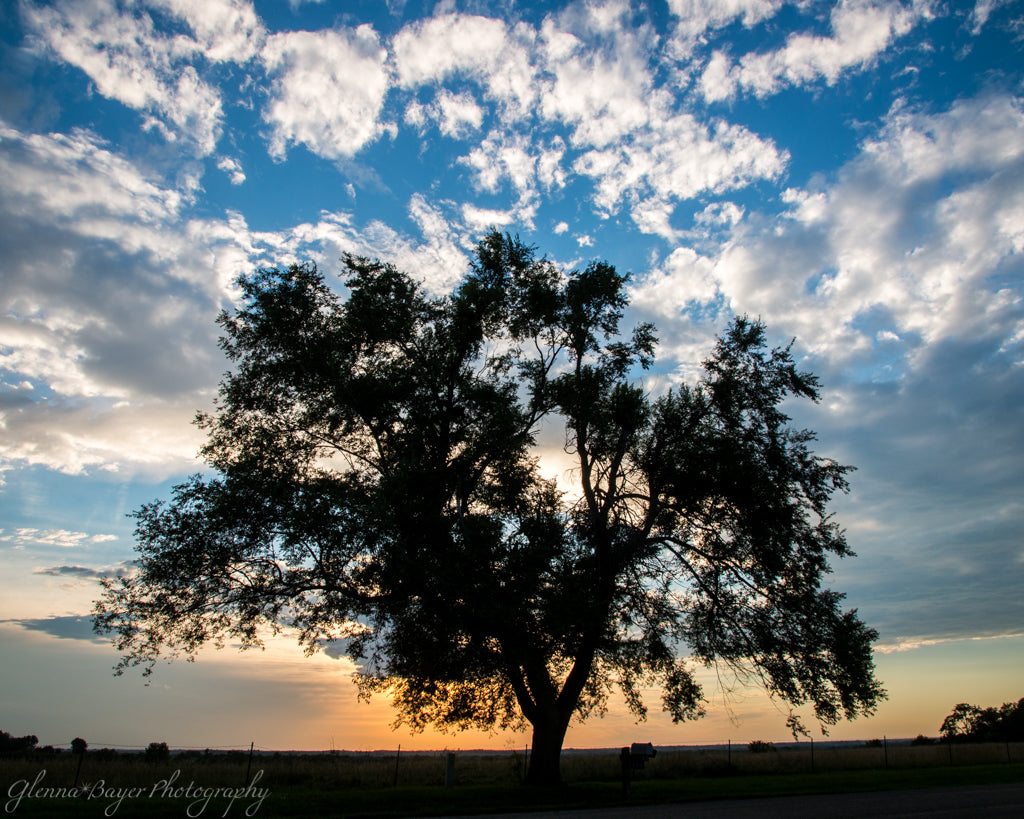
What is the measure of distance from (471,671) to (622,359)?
36.5 ft

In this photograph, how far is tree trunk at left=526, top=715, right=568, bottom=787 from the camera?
18500 millimetres

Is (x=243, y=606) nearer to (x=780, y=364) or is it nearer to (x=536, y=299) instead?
(x=536, y=299)

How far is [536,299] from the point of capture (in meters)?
21.4

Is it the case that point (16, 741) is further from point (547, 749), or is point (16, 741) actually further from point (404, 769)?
point (547, 749)

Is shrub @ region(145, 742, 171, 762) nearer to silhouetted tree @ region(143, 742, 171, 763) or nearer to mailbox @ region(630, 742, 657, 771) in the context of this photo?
silhouetted tree @ region(143, 742, 171, 763)

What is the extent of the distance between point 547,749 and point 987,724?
67.1 metres

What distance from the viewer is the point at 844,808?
1323 cm

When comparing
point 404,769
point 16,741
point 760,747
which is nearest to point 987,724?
point 760,747

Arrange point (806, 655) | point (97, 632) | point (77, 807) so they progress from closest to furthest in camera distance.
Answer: point (77, 807)
point (97, 632)
point (806, 655)

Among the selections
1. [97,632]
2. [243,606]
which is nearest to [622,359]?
[243,606]

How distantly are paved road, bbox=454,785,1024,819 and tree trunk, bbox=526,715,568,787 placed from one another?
15.4ft

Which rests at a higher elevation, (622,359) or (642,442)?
(622,359)

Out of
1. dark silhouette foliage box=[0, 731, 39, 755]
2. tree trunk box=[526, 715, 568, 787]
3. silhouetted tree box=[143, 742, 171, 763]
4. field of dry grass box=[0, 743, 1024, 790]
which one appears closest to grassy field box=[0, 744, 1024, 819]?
field of dry grass box=[0, 743, 1024, 790]

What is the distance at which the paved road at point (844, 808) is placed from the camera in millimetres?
12078
